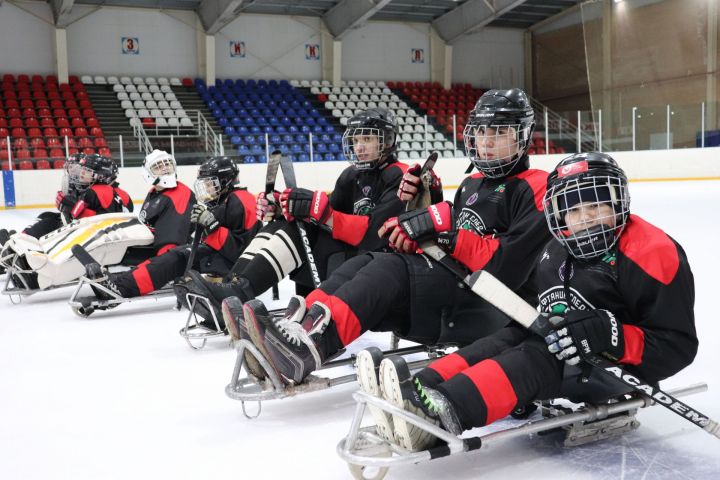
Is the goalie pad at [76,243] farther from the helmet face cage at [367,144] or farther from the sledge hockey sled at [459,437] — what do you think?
the sledge hockey sled at [459,437]

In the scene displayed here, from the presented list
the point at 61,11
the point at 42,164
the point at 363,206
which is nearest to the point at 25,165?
the point at 42,164

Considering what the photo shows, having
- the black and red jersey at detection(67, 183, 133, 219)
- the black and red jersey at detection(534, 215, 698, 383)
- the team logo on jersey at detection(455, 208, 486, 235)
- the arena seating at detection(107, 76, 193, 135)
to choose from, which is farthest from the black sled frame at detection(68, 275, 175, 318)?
the arena seating at detection(107, 76, 193, 135)

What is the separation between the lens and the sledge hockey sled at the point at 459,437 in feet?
4.90

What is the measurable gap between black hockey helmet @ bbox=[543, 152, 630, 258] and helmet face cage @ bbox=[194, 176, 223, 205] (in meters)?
2.50

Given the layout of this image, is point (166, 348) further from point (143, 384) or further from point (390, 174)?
point (390, 174)

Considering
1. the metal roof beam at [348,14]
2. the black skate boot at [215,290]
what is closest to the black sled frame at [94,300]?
the black skate boot at [215,290]

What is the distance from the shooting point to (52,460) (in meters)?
1.91

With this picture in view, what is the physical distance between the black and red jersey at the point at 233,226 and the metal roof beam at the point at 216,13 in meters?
11.6

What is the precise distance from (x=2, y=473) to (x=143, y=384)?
0.82 metres

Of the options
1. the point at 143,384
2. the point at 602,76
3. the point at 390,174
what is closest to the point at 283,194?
the point at 390,174

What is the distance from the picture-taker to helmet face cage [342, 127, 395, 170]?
2920 mm

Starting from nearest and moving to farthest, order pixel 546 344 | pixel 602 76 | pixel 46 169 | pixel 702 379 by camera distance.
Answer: pixel 546 344 → pixel 702 379 → pixel 46 169 → pixel 602 76

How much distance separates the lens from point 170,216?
4.39m

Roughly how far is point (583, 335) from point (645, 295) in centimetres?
20
